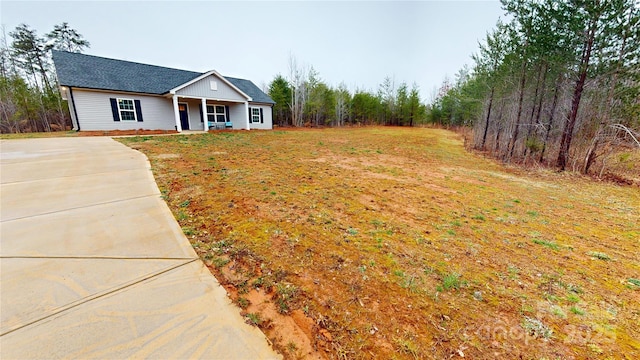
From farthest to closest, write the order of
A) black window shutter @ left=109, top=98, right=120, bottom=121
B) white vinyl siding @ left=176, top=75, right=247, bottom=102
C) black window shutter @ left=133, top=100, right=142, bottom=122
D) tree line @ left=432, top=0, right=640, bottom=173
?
1. white vinyl siding @ left=176, top=75, right=247, bottom=102
2. black window shutter @ left=133, top=100, right=142, bottom=122
3. black window shutter @ left=109, top=98, right=120, bottom=121
4. tree line @ left=432, top=0, right=640, bottom=173

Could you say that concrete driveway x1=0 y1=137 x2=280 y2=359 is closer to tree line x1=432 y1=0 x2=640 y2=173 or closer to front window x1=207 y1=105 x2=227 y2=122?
tree line x1=432 y1=0 x2=640 y2=173

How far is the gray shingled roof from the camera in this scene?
41.8ft

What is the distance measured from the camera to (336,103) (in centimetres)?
2998

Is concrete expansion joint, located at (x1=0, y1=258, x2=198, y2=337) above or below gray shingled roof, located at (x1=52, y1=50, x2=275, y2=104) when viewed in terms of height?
below

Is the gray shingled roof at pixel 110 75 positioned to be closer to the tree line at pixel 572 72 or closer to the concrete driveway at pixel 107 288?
the concrete driveway at pixel 107 288

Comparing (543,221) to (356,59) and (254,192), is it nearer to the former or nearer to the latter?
(254,192)

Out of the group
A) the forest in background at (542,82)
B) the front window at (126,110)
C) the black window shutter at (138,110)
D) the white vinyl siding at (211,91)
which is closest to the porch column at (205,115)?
the white vinyl siding at (211,91)

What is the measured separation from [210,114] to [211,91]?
198 cm

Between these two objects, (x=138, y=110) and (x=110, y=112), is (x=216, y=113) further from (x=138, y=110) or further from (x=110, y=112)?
(x=110, y=112)

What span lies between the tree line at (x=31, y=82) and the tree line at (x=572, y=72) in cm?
3007

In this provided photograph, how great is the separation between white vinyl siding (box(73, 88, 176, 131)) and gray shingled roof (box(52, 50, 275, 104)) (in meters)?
0.43

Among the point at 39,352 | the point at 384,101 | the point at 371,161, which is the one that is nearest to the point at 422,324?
the point at 39,352

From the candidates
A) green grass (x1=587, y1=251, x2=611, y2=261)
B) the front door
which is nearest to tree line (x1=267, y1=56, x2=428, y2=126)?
the front door

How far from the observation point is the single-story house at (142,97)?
12.8m
